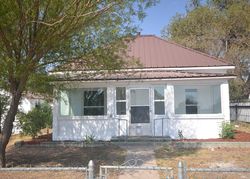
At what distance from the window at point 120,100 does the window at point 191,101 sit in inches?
123

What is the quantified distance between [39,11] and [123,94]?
24.9 feet

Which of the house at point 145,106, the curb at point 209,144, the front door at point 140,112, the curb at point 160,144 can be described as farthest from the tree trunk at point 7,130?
the curb at point 209,144

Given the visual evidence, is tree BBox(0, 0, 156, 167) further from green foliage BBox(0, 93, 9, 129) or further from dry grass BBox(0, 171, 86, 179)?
green foliage BBox(0, 93, 9, 129)

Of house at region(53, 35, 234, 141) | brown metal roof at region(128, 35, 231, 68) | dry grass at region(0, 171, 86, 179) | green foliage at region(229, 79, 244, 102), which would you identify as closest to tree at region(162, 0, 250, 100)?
green foliage at region(229, 79, 244, 102)

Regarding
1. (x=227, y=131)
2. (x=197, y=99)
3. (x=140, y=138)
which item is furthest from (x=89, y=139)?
(x=227, y=131)

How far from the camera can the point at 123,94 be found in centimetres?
1569

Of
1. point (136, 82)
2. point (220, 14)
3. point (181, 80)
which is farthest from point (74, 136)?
point (220, 14)

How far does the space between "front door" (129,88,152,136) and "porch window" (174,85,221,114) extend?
1492 mm

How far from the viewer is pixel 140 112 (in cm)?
1543

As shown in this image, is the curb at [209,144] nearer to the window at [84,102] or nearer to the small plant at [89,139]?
the small plant at [89,139]

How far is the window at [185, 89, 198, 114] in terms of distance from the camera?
15.4 meters

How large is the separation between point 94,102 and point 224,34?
74.5 ft

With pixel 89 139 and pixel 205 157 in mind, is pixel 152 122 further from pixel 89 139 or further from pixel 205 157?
pixel 205 157

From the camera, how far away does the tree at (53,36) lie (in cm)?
835
